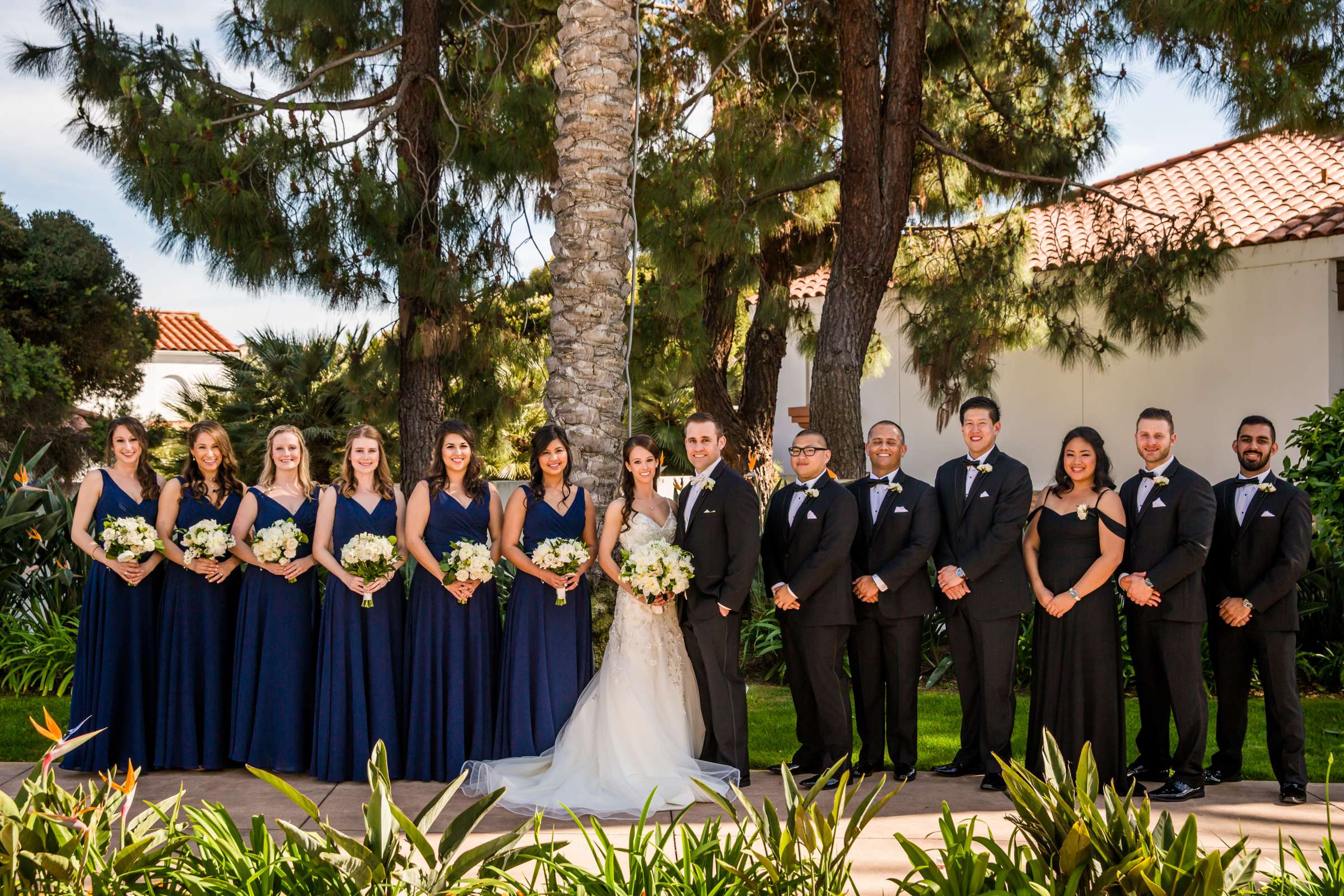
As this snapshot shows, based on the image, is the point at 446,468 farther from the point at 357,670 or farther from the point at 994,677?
the point at 994,677

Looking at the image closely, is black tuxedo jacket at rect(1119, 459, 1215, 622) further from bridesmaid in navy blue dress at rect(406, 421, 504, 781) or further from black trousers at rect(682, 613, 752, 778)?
bridesmaid in navy blue dress at rect(406, 421, 504, 781)

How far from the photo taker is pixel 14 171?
67.1ft

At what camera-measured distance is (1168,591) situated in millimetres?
5695

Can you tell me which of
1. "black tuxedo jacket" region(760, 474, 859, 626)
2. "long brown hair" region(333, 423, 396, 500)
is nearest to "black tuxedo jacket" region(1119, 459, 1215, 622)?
"black tuxedo jacket" region(760, 474, 859, 626)

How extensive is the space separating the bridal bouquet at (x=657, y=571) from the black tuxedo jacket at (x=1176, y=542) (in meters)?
2.40

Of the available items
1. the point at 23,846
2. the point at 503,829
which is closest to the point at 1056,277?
the point at 503,829

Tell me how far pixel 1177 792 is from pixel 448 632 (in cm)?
392

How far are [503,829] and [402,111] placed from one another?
8182 mm

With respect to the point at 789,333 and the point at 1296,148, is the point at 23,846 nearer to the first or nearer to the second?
the point at 789,333

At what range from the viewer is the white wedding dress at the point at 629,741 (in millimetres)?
5422

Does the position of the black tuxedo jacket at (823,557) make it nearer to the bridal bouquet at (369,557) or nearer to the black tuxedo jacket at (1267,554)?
the black tuxedo jacket at (1267,554)

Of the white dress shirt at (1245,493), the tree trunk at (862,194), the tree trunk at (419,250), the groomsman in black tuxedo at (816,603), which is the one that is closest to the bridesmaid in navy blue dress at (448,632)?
the groomsman in black tuxedo at (816,603)

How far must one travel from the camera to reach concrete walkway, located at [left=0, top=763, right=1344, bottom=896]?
482 centimetres

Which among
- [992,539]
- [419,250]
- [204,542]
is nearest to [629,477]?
[992,539]
